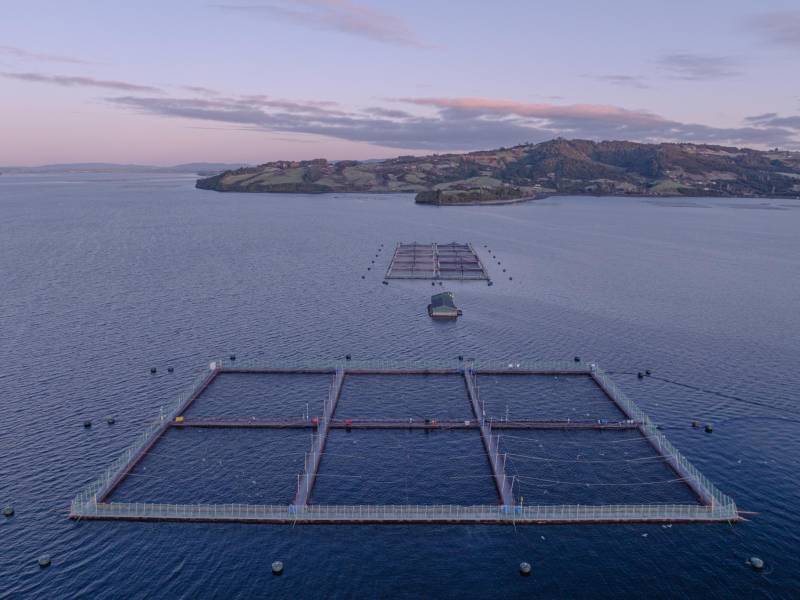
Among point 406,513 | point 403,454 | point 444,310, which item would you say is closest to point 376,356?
point 444,310

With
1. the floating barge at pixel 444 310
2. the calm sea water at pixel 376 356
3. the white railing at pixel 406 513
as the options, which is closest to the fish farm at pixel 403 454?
the white railing at pixel 406 513

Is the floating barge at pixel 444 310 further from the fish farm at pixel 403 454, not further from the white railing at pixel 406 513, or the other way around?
the white railing at pixel 406 513

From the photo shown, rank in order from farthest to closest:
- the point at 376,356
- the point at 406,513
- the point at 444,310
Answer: the point at 444,310 < the point at 376,356 < the point at 406,513

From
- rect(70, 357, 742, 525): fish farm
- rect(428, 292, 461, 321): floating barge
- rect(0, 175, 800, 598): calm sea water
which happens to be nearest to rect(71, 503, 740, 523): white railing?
rect(70, 357, 742, 525): fish farm

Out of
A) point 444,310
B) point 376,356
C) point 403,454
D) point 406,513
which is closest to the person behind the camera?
point 406,513

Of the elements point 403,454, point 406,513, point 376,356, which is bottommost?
point 403,454

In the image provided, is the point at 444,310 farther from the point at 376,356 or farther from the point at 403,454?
the point at 403,454
